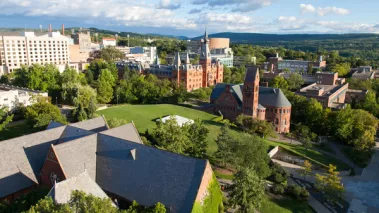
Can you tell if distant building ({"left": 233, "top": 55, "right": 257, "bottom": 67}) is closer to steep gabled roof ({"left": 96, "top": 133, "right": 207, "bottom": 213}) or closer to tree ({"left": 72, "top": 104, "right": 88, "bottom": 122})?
tree ({"left": 72, "top": 104, "right": 88, "bottom": 122})

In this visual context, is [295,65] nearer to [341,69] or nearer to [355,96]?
[341,69]

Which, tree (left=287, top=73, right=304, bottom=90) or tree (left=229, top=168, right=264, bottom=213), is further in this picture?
tree (left=287, top=73, right=304, bottom=90)

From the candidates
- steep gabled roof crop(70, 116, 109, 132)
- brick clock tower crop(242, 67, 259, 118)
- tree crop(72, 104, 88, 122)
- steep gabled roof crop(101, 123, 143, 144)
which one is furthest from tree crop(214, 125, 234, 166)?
brick clock tower crop(242, 67, 259, 118)

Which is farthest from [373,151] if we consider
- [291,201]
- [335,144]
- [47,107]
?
[47,107]

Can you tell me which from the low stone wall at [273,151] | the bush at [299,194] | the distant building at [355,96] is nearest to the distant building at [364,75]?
the distant building at [355,96]

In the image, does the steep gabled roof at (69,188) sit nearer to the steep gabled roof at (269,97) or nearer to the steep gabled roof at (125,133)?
the steep gabled roof at (125,133)

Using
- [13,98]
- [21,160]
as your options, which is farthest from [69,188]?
[13,98]
